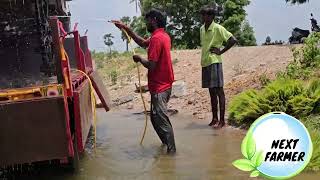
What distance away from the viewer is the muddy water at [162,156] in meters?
5.21

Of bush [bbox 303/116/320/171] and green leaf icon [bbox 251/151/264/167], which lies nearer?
green leaf icon [bbox 251/151/264/167]

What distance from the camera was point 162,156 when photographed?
19.8 feet

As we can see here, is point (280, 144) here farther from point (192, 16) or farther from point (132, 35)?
point (192, 16)

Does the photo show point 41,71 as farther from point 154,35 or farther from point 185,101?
point 185,101

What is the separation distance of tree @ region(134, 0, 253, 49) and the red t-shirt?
79.0 ft

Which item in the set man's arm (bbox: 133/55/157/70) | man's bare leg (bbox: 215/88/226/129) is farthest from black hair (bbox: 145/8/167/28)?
man's bare leg (bbox: 215/88/226/129)

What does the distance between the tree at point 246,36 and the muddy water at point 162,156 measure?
23863mm

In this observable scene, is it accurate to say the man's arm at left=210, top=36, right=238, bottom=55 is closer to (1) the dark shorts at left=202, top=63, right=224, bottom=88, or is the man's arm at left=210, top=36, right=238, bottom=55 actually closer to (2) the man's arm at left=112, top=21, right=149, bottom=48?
(1) the dark shorts at left=202, top=63, right=224, bottom=88

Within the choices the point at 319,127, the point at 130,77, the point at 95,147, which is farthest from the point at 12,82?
the point at 130,77

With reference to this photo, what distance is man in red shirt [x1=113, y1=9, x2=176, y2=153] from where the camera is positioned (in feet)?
19.0

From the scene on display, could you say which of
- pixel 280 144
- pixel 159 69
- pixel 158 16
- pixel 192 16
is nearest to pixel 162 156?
pixel 159 69

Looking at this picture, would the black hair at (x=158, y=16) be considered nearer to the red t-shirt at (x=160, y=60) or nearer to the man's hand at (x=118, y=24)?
the red t-shirt at (x=160, y=60)

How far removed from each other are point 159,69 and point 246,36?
26.9 meters

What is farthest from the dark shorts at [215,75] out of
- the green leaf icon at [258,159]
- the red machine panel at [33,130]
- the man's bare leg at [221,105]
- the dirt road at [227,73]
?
the green leaf icon at [258,159]
